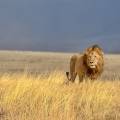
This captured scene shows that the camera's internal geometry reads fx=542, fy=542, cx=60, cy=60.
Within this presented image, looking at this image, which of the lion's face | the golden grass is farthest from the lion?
the golden grass

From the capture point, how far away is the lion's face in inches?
595

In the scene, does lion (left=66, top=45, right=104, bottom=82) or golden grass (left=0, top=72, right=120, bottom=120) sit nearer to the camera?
golden grass (left=0, top=72, right=120, bottom=120)

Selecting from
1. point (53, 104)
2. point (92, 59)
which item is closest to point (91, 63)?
point (92, 59)

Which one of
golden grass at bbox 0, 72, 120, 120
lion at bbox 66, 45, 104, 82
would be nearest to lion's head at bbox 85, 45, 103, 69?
lion at bbox 66, 45, 104, 82

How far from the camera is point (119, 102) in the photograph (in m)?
10.4

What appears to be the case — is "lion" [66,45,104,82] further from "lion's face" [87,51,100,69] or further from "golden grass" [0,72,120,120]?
"golden grass" [0,72,120,120]

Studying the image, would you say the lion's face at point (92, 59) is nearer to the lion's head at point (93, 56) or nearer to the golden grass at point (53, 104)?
the lion's head at point (93, 56)

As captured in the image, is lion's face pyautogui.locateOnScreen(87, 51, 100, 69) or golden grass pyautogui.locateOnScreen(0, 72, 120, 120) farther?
lion's face pyautogui.locateOnScreen(87, 51, 100, 69)

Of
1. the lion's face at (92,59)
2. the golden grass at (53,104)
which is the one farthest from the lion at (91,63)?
the golden grass at (53,104)

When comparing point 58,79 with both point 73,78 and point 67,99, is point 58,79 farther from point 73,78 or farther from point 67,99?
point 67,99

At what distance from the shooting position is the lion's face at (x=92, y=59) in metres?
15.1

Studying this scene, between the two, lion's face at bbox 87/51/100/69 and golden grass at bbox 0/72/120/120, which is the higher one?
lion's face at bbox 87/51/100/69

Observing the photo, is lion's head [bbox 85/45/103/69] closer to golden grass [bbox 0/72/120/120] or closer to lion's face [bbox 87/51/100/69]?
lion's face [bbox 87/51/100/69]

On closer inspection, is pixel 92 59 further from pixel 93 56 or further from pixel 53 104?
pixel 53 104
